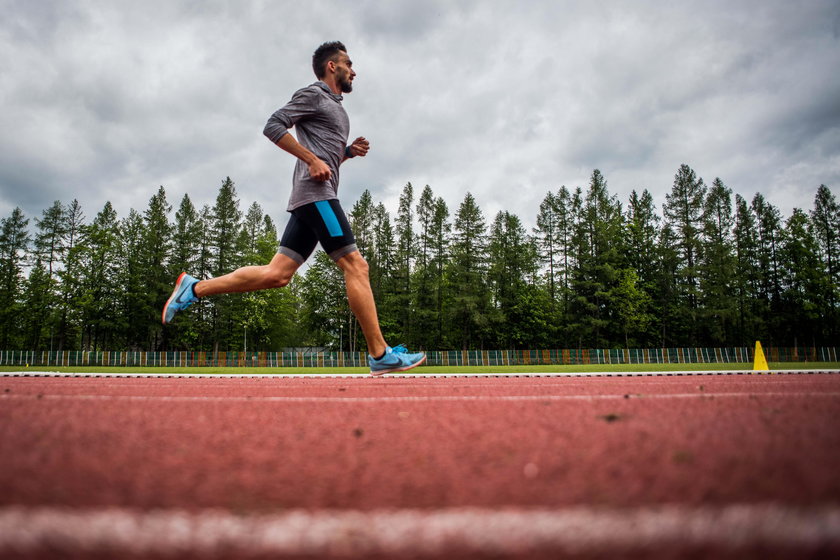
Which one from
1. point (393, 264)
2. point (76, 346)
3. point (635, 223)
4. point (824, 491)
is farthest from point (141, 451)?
point (76, 346)

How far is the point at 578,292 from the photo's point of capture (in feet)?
170

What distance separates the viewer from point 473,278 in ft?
167

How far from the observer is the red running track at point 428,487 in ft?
3.08

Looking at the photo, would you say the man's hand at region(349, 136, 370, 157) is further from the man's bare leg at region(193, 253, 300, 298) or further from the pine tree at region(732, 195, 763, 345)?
the pine tree at region(732, 195, 763, 345)

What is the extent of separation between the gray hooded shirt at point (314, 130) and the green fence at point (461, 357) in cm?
4356

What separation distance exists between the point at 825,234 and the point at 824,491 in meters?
67.2

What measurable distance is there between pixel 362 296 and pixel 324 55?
7.79 feet

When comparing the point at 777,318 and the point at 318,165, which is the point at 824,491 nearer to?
the point at 318,165

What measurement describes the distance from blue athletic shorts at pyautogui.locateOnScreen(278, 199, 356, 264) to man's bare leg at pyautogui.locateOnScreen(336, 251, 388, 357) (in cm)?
10

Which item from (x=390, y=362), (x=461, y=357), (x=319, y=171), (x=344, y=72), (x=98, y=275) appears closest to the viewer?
(x=319, y=171)

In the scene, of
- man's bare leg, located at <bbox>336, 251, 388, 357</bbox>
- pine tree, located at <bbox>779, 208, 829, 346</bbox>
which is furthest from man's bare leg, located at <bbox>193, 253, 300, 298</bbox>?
pine tree, located at <bbox>779, 208, 829, 346</bbox>

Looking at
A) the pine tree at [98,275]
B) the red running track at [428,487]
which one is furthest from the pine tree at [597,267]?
the red running track at [428,487]

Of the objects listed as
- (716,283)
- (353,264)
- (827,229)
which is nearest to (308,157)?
(353,264)

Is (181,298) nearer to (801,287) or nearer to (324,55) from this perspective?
(324,55)
